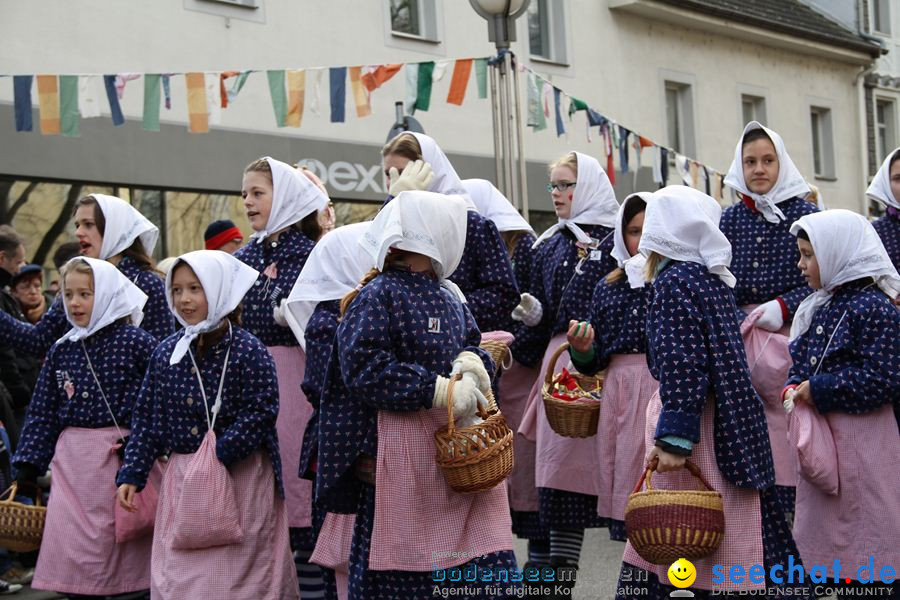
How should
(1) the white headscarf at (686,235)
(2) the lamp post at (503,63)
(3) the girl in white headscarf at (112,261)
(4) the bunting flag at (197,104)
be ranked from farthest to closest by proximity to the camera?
(4) the bunting flag at (197,104) < (2) the lamp post at (503,63) < (3) the girl in white headscarf at (112,261) < (1) the white headscarf at (686,235)

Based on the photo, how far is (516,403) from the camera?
7746 mm

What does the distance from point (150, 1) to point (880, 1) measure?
71.4 feet

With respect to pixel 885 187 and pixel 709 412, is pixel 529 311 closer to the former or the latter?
pixel 885 187

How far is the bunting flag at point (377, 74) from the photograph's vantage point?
13.8 m

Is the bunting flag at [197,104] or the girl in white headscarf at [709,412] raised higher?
the bunting flag at [197,104]

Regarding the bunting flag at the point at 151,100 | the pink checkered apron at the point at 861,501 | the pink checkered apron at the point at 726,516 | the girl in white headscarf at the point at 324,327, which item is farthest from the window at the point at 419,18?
the pink checkered apron at the point at 726,516

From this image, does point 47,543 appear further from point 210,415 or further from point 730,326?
point 730,326

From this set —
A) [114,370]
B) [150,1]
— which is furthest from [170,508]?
[150,1]

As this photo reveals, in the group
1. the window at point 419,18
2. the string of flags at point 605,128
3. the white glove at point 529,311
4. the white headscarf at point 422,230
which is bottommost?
the white glove at point 529,311

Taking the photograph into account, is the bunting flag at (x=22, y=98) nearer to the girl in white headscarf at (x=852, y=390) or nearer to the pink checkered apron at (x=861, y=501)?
the girl in white headscarf at (x=852, y=390)

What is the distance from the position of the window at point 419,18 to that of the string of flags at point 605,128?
149 inches

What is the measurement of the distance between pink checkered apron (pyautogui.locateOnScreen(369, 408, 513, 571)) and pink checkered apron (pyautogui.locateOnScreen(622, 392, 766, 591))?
764 mm

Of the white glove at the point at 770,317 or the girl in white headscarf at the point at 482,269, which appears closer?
the white glove at the point at 770,317

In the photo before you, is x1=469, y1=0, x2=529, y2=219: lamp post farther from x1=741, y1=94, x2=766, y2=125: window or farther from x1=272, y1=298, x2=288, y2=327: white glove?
x1=741, y1=94, x2=766, y2=125: window
